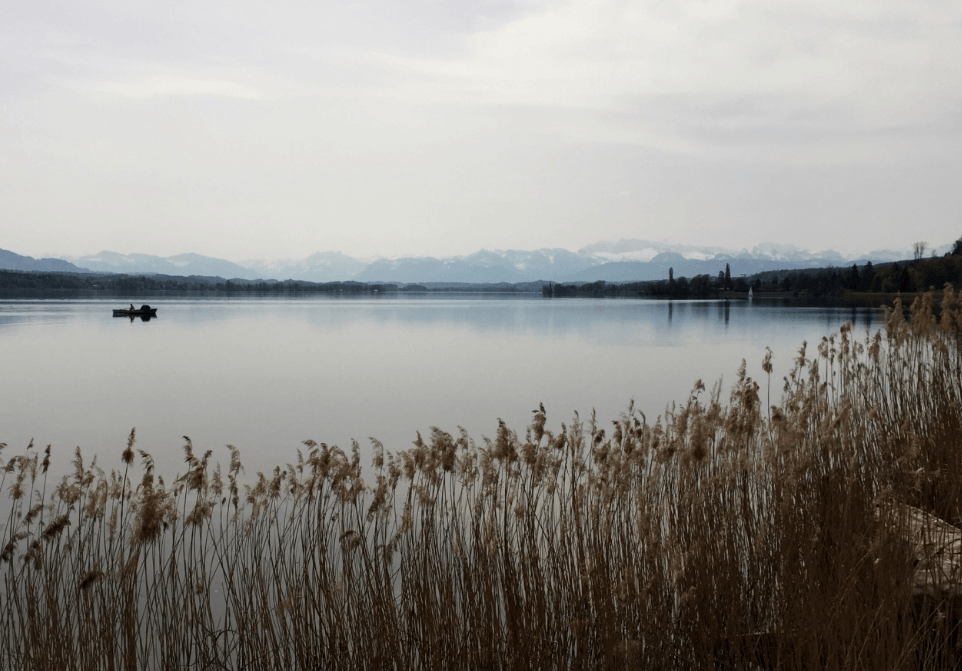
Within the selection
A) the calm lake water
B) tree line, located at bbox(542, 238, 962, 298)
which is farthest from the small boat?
tree line, located at bbox(542, 238, 962, 298)

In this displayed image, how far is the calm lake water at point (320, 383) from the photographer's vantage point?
14.3 metres

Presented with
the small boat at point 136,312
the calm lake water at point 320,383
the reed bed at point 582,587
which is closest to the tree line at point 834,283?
the calm lake water at point 320,383

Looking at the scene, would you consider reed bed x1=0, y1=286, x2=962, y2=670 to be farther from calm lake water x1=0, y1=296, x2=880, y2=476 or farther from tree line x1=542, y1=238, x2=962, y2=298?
tree line x1=542, y1=238, x2=962, y2=298

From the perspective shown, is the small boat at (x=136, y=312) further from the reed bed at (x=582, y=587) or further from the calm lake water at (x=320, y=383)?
the reed bed at (x=582, y=587)

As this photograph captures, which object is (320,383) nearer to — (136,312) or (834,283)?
(136,312)

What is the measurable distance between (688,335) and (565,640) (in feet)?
118

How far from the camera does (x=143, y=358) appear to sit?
2791 cm

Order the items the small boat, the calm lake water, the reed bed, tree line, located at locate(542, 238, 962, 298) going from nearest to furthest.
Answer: the reed bed
the calm lake water
the small boat
tree line, located at locate(542, 238, 962, 298)

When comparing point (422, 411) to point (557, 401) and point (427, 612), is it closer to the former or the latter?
point (557, 401)

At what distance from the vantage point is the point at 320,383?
21.2 m

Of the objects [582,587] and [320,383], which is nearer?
[582,587]

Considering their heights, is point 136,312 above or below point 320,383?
above

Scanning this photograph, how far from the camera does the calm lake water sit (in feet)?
46.8

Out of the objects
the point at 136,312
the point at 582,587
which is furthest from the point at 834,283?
the point at 582,587
